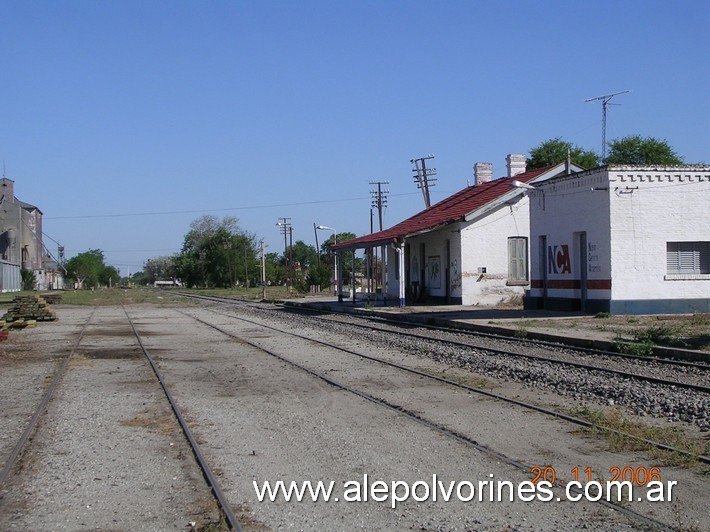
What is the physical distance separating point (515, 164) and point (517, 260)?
648 cm

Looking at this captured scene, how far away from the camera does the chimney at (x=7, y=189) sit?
105 metres

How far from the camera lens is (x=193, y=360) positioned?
16.2 metres

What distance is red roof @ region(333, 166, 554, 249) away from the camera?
3372 centimetres

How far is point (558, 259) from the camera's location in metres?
27.1

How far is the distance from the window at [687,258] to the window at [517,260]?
9.69 meters

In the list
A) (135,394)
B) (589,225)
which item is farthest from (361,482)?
(589,225)

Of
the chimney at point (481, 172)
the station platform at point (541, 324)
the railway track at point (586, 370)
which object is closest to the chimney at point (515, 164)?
the chimney at point (481, 172)

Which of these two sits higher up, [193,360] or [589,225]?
[589,225]

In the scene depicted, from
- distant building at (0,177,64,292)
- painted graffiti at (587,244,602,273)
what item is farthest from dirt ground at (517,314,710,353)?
distant building at (0,177,64,292)

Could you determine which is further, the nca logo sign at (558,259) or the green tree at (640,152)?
the green tree at (640,152)

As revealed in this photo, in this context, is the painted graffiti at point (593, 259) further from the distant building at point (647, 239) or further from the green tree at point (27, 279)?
the green tree at point (27, 279)

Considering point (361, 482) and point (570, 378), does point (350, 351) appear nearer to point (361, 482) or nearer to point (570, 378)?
point (570, 378)

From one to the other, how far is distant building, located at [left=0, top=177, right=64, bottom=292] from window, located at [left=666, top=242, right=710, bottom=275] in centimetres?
7628

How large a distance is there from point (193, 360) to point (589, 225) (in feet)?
47.1
